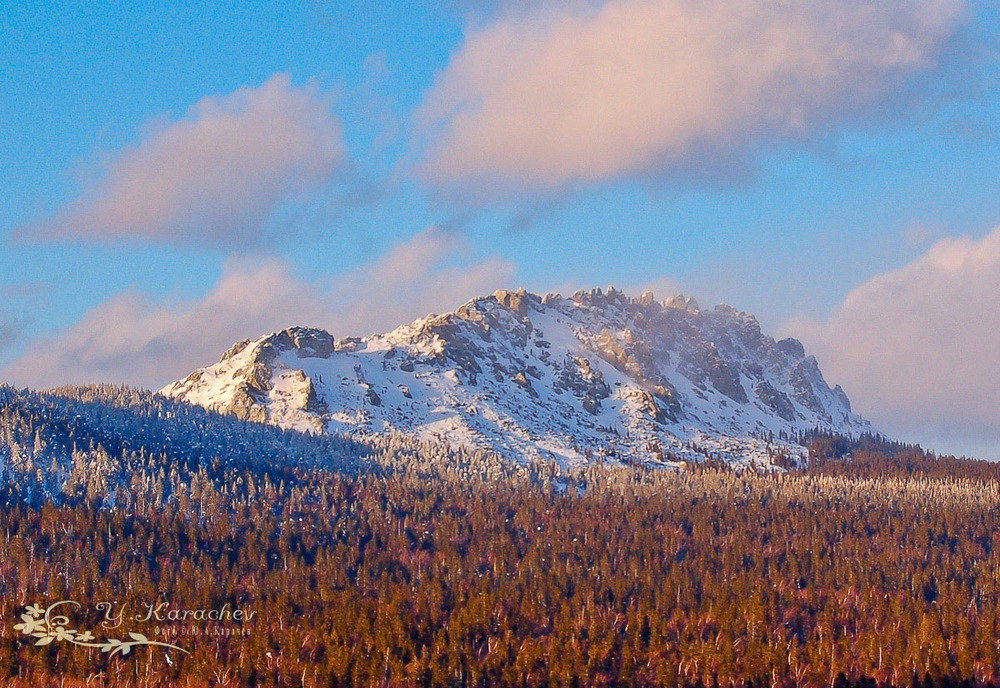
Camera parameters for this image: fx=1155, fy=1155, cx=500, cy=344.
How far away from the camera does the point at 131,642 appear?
188 metres

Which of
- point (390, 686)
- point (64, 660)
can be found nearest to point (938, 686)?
point (390, 686)

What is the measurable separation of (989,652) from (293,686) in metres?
116

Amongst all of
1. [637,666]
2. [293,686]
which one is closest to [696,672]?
[637,666]

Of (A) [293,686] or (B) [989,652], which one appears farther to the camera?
(B) [989,652]

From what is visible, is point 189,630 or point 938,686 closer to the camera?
point 938,686

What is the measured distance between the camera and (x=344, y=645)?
18825 centimetres

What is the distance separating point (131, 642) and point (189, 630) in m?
11.7

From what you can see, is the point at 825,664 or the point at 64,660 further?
the point at 825,664

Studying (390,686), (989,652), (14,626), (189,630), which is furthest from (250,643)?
(989,652)

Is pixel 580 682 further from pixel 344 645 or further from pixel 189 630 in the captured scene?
pixel 189 630

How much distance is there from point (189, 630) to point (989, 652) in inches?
5361

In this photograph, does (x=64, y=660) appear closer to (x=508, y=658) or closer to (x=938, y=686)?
(x=508, y=658)

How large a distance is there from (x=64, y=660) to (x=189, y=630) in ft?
75.6

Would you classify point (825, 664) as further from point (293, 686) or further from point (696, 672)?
point (293, 686)
